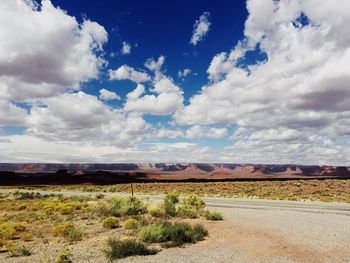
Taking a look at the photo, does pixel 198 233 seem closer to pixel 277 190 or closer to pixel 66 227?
pixel 66 227

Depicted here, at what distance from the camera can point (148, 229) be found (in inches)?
570

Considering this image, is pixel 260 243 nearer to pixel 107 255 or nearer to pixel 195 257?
pixel 195 257

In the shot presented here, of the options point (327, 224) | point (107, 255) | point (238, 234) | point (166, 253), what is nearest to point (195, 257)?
point (166, 253)

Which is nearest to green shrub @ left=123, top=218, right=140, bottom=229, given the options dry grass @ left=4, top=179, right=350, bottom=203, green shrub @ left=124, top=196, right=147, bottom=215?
green shrub @ left=124, top=196, right=147, bottom=215

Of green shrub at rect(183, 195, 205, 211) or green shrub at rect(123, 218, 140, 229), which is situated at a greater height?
green shrub at rect(183, 195, 205, 211)

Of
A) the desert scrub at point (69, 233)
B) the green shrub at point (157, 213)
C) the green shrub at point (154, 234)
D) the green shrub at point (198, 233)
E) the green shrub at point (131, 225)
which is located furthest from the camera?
the green shrub at point (157, 213)

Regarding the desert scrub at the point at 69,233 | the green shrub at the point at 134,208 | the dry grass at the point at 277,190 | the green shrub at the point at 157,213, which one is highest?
the dry grass at the point at 277,190

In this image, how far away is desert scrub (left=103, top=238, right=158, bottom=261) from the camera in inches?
472

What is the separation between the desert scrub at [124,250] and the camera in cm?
1198

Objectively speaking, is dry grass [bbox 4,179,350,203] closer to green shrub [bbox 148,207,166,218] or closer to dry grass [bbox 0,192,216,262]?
green shrub [bbox 148,207,166,218]

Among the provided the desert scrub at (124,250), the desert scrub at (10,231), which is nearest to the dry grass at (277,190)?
the desert scrub at (124,250)

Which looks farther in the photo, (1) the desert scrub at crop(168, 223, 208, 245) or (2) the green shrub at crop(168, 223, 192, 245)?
(1) the desert scrub at crop(168, 223, 208, 245)

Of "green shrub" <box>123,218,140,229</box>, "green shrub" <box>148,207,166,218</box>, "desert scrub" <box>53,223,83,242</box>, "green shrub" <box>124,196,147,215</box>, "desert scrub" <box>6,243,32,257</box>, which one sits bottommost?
"desert scrub" <box>6,243,32,257</box>

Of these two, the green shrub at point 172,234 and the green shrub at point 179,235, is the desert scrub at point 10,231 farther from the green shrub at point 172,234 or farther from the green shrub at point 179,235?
the green shrub at point 179,235
